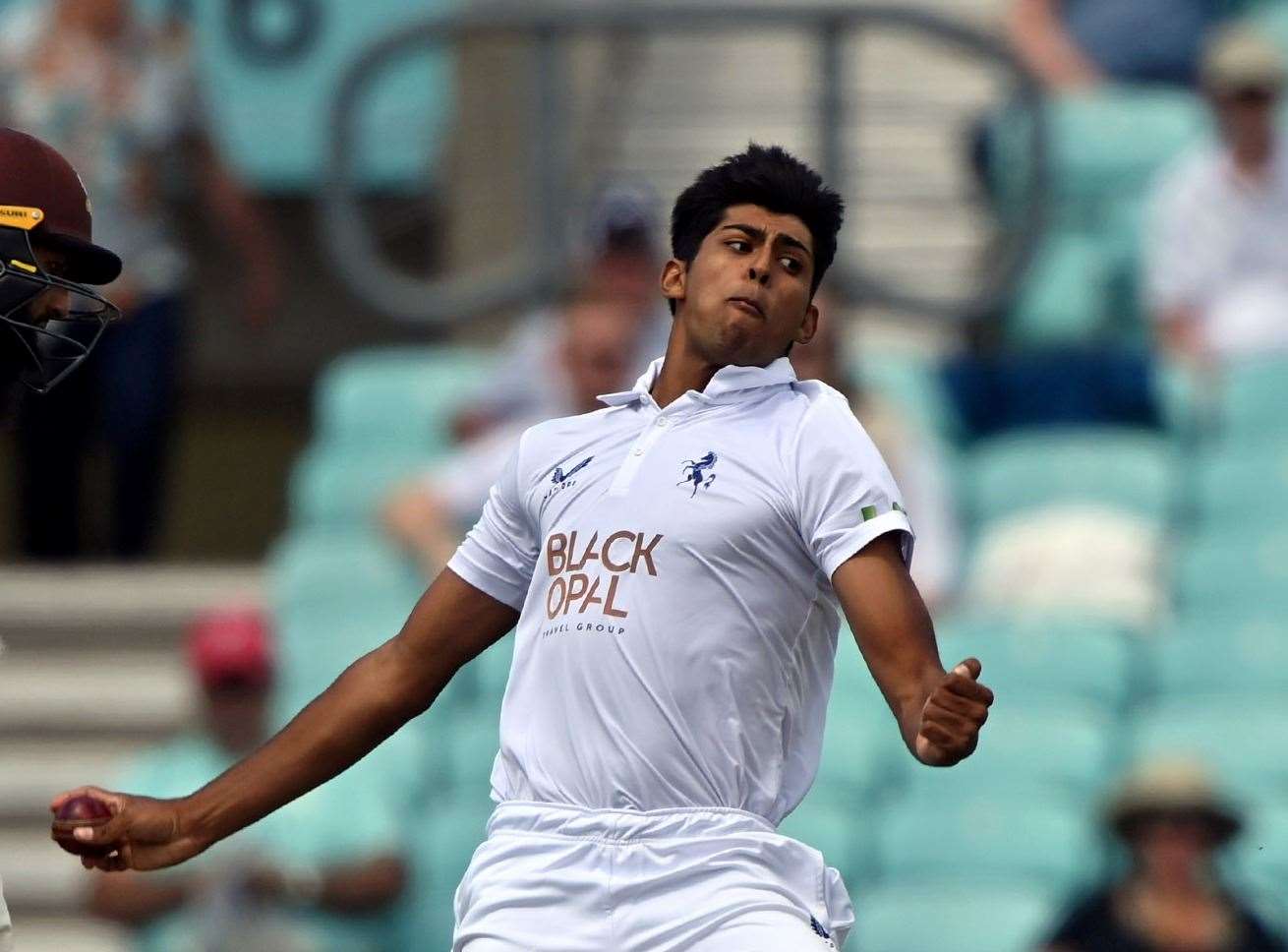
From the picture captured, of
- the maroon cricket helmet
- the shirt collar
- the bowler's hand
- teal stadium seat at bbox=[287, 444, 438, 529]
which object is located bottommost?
teal stadium seat at bbox=[287, 444, 438, 529]

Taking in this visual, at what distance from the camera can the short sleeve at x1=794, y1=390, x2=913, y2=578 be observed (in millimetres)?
3434

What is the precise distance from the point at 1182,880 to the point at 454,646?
8.83 feet

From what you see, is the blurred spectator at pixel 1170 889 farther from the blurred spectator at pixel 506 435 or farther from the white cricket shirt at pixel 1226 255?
the white cricket shirt at pixel 1226 255

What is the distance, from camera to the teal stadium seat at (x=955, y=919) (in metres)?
6.24

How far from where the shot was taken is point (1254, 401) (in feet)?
24.9

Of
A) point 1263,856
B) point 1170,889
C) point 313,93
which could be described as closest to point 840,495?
point 1170,889

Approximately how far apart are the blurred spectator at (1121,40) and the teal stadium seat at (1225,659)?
93.6 inches

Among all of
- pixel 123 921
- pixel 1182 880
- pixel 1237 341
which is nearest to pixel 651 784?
pixel 1182 880

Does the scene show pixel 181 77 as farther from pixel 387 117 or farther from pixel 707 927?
pixel 707 927

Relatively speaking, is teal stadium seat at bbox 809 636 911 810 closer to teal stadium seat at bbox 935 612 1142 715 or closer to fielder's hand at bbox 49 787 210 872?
teal stadium seat at bbox 935 612 1142 715

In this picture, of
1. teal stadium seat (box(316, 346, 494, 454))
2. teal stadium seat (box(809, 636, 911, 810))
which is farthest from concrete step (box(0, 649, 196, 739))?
teal stadium seat (box(809, 636, 911, 810))

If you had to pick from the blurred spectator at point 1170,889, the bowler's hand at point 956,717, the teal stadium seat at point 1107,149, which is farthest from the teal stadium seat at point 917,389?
the bowler's hand at point 956,717

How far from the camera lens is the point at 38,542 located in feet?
28.3

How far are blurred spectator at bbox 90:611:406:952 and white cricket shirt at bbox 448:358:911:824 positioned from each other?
2882mm
